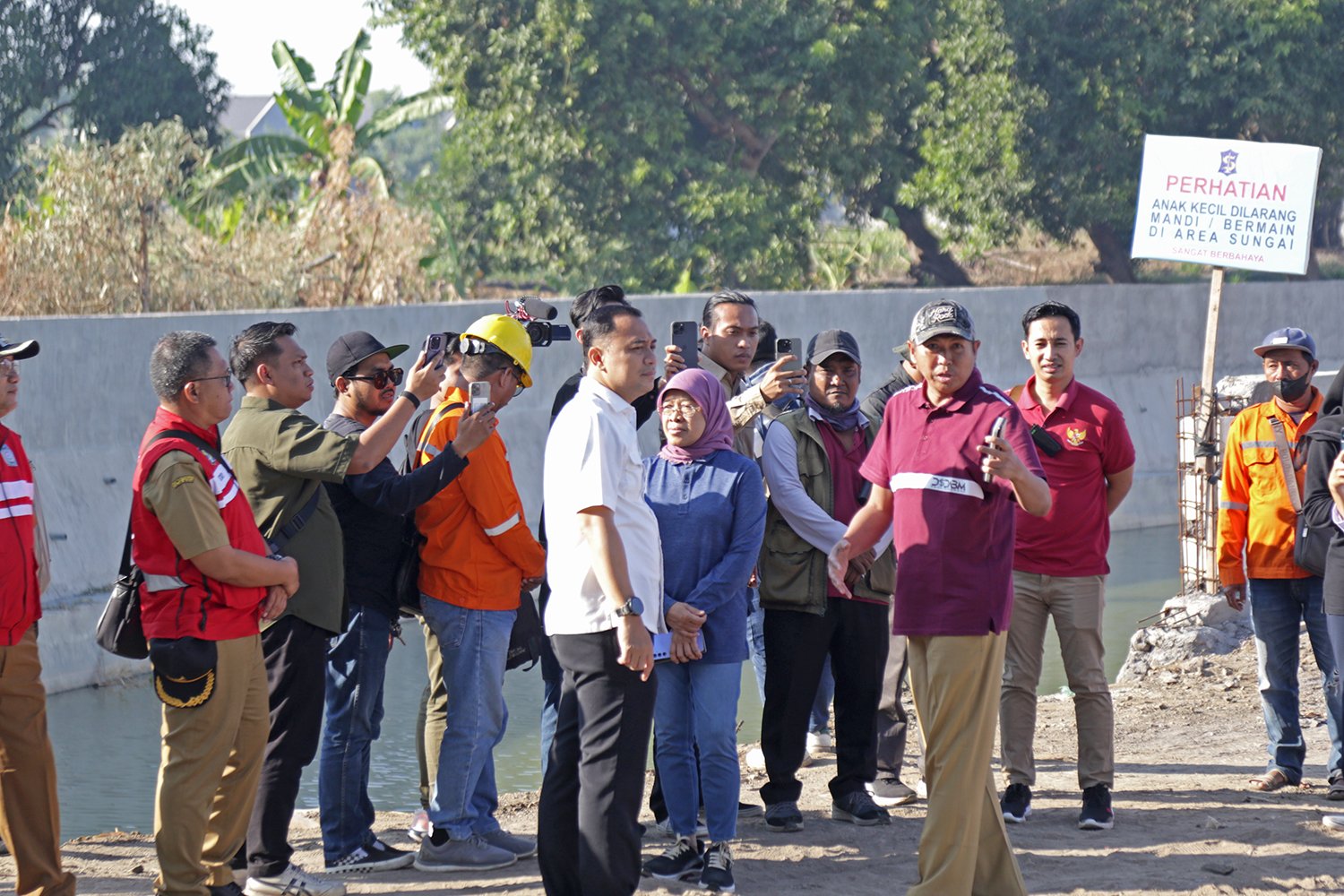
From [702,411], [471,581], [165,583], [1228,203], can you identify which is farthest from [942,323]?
[1228,203]

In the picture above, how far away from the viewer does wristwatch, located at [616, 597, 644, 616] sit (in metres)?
4.74

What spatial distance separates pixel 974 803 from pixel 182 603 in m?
2.58

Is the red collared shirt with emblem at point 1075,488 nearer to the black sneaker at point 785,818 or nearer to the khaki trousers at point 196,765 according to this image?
the black sneaker at point 785,818

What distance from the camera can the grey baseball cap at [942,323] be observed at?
203 inches

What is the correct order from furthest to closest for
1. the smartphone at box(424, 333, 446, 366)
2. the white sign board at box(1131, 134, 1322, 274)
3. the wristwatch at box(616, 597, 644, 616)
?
the white sign board at box(1131, 134, 1322, 274), the smartphone at box(424, 333, 446, 366), the wristwatch at box(616, 597, 644, 616)

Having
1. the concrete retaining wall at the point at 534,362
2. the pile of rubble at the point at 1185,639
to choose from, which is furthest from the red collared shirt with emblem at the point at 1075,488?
the concrete retaining wall at the point at 534,362

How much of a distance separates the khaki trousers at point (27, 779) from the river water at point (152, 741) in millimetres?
2091

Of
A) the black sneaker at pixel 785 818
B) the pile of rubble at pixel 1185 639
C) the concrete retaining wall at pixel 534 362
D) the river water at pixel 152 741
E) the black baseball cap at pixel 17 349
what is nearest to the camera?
the black baseball cap at pixel 17 349

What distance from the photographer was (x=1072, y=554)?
6395 mm

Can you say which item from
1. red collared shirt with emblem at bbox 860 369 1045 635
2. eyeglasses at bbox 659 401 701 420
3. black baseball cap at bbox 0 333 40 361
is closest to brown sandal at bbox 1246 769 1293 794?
red collared shirt with emblem at bbox 860 369 1045 635

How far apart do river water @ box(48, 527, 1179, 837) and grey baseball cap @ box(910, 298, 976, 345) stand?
3.64m

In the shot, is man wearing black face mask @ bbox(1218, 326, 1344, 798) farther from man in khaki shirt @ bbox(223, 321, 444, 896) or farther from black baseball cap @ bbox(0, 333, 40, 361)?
black baseball cap @ bbox(0, 333, 40, 361)

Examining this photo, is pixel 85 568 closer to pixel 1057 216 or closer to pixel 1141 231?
pixel 1141 231

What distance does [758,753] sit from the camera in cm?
768
